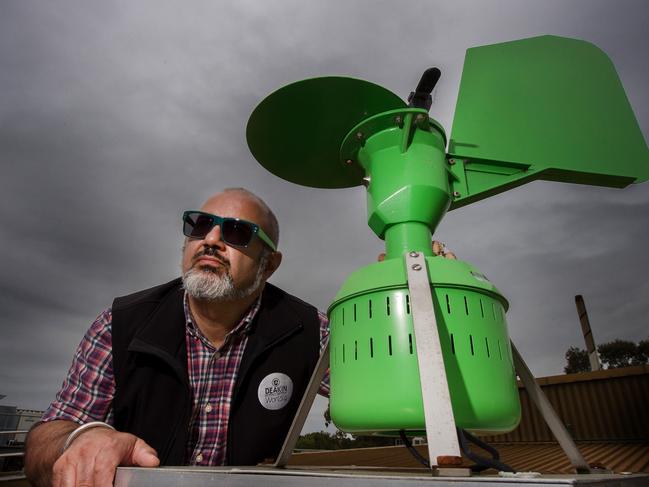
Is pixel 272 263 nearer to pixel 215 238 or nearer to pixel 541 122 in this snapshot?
pixel 215 238

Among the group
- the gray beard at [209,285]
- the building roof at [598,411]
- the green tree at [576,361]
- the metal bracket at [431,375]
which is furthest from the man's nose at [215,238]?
the green tree at [576,361]

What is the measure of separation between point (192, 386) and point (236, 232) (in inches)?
38.8

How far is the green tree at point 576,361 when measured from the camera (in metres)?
29.2

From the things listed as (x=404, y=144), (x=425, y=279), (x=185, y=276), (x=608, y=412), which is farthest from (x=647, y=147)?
(x=608, y=412)

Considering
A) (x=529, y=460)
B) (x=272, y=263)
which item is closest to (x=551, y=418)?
(x=272, y=263)

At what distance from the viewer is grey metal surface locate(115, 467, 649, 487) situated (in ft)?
1.81

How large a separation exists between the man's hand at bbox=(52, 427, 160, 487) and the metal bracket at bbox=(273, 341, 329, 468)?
0.39 metres

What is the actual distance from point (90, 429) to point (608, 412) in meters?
10.1

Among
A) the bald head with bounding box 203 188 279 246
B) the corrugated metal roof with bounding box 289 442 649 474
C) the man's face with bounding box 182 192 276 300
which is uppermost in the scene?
the bald head with bounding box 203 188 279 246

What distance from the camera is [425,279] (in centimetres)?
94

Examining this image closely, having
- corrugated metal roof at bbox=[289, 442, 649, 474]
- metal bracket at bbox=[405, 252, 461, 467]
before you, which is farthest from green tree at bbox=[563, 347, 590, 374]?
metal bracket at bbox=[405, 252, 461, 467]

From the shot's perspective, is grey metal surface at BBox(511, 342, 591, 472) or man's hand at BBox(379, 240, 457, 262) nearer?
grey metal surface at BBox(511, 342, 591, 472)

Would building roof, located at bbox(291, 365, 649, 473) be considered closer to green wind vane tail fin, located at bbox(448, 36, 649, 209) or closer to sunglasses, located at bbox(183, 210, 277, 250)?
sunglasses, located at bbox(183, 210, 277, 250)

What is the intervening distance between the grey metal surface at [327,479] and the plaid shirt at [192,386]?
1094mm
